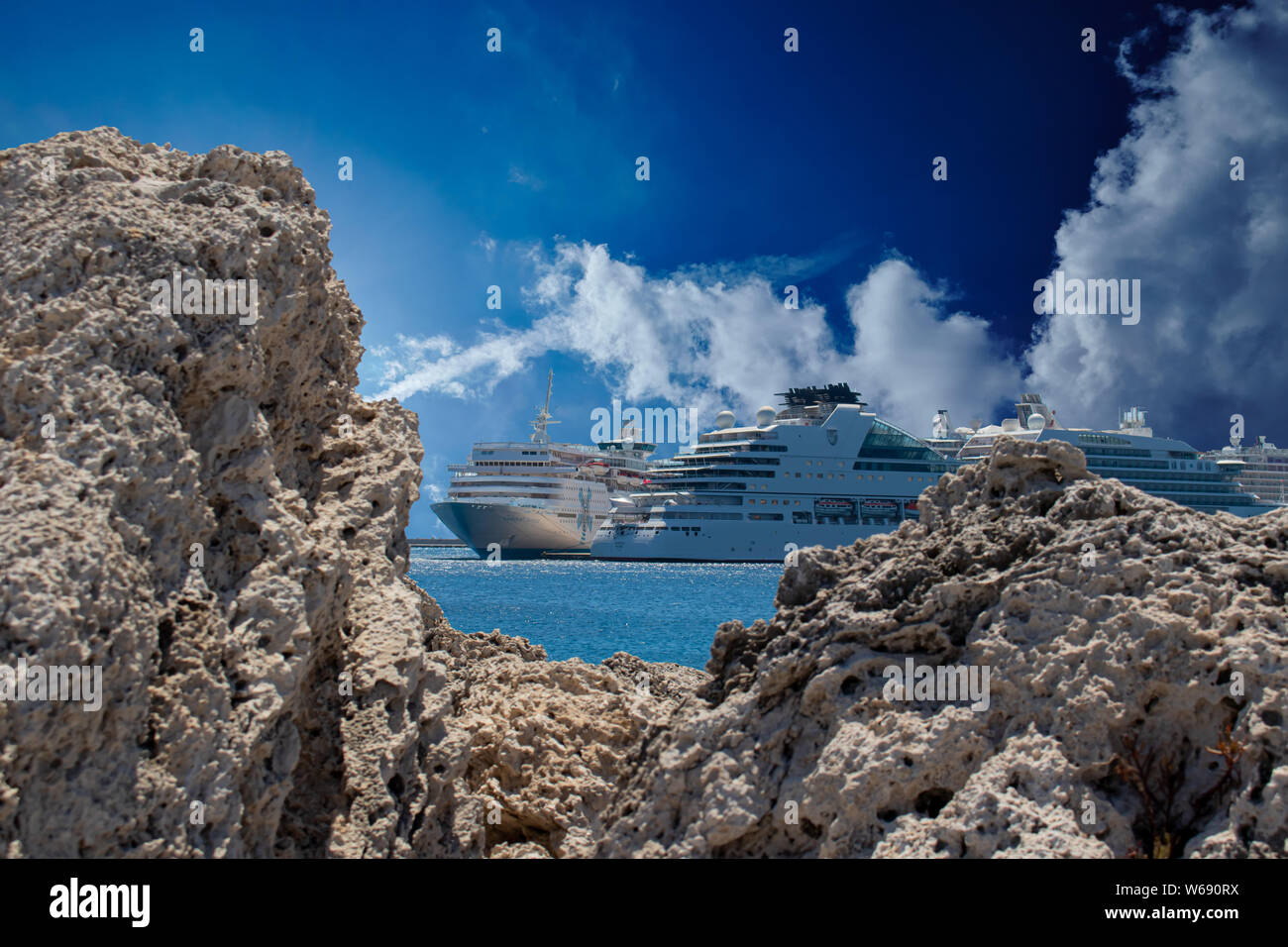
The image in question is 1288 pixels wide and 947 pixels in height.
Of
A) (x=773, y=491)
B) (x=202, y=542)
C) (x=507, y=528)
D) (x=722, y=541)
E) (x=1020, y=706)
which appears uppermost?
(x=202, y=542)

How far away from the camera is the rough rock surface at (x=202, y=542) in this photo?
2.62 m

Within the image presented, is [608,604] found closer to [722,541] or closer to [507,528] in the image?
[722,541]

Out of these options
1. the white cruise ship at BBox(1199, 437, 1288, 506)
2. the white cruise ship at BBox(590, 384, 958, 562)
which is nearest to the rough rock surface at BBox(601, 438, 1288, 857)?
the white cruise ship at BBox(590, 384, 958, 562)

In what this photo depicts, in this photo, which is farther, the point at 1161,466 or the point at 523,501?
the point at 523,501

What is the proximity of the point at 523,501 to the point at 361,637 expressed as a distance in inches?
2586

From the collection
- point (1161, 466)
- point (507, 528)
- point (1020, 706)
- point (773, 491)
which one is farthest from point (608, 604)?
point (1161, 466)

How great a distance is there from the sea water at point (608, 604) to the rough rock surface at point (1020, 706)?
398 inches

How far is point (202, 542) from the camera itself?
321 cm

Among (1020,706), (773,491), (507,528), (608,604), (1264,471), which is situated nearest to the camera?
(1020,706)

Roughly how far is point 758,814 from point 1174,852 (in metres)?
1.30

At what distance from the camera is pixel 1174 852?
2.73 m

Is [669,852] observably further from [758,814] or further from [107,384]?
[107,384]

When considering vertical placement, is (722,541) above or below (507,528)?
below
